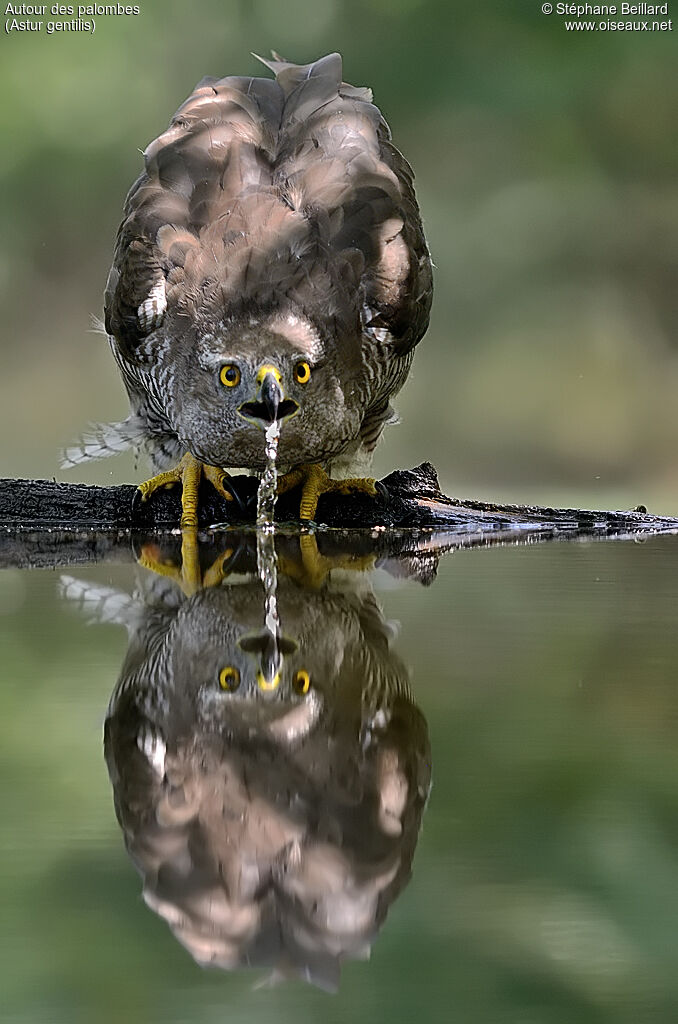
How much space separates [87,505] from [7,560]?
114 cm

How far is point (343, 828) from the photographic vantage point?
1.18 m

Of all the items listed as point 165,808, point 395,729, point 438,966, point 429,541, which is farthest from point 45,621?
point 429,541

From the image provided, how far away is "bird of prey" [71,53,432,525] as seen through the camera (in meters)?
4.11

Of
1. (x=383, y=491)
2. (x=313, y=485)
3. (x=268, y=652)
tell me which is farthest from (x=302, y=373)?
(x=268, y=652)

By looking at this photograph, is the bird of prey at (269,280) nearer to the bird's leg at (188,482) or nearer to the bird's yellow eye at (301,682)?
the bird's leg at (188,482)

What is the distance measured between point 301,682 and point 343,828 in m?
0.57

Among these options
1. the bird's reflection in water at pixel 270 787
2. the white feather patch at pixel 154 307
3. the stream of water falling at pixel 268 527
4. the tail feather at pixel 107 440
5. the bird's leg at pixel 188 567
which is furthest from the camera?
the tail feather at pixel 107 440

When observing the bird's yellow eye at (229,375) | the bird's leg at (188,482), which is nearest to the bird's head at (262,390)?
the bird's yellow eye at (229,375)

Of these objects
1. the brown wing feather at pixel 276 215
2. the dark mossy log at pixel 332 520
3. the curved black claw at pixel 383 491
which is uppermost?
the brown wing feather at pixel 276 215

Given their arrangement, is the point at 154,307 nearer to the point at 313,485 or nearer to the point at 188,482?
the point at 188,482

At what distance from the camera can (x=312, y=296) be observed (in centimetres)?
416

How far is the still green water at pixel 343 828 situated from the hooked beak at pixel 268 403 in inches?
76.6

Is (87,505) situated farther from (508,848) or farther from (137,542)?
(508,848)

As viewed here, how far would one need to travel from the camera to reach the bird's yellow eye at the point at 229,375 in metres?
4.09
